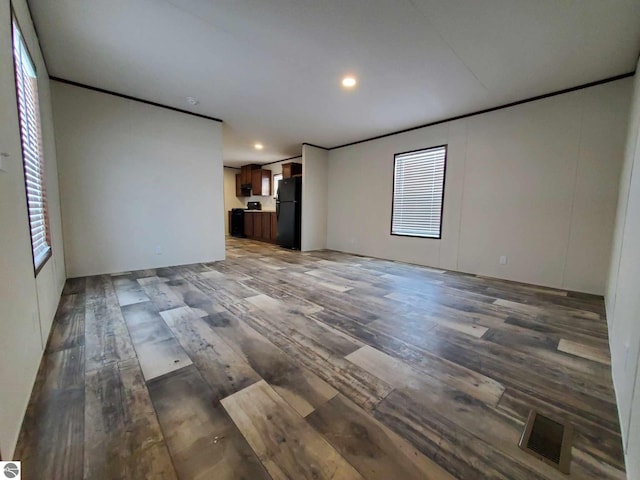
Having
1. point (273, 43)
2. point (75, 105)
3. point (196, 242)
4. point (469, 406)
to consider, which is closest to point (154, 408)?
point (469, 406)

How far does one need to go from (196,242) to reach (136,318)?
242 centimetres

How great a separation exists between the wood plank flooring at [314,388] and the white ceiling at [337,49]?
2509mm

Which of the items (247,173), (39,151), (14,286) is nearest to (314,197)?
(247,173)

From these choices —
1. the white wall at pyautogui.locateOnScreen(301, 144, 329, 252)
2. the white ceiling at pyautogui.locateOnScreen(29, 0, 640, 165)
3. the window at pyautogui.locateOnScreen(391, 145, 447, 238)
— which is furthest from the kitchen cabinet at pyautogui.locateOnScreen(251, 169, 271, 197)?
the window at pyautogui.locateOnScreen(391, 145, 447, 238)

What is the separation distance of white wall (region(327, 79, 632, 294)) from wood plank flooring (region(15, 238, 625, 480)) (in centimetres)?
84

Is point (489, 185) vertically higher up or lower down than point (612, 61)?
lower down

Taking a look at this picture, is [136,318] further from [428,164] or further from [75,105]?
[428,164]

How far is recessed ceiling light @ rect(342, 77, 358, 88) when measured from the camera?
10.0 feet

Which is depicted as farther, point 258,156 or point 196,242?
point 258,156

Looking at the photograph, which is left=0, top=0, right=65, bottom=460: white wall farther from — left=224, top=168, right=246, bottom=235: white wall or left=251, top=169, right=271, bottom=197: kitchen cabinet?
left=224, top=168, right=246, bottom=235: white wall

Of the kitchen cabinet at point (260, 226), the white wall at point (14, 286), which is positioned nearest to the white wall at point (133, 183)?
the white wall at point (14, 286)

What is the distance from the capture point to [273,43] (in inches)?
94.3

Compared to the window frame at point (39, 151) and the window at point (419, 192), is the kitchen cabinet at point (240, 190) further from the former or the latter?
the window frame at point (39, 151)

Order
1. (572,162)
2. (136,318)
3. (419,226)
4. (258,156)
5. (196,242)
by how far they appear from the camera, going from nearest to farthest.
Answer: (136,318) → (572,162) → (196,242) → (419,226) → (258,156)
